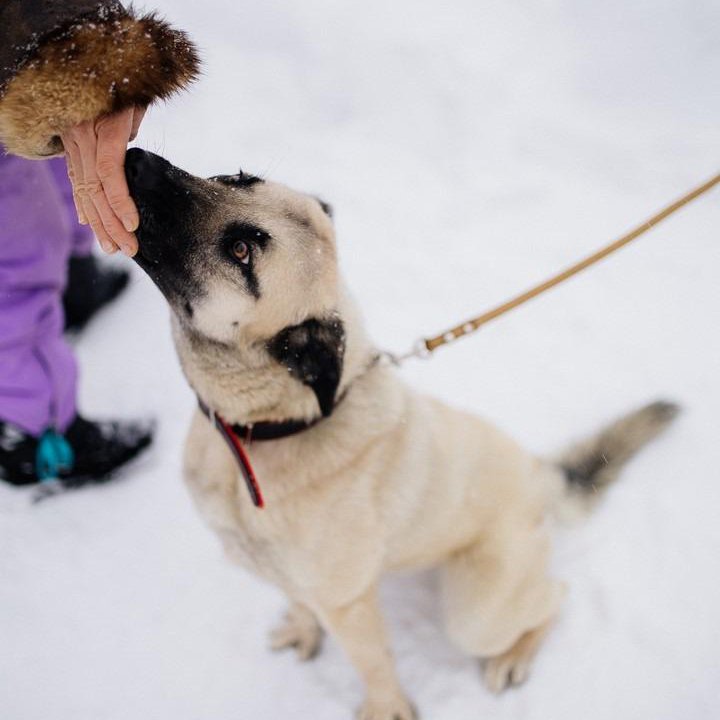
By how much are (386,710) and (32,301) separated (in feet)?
7.97

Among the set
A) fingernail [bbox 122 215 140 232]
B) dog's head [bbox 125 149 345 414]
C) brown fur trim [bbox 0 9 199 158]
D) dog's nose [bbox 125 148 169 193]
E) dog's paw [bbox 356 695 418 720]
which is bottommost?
dog's paw [bbox 356 695 418 720]

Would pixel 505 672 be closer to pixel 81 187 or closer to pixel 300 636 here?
pixel 300 636

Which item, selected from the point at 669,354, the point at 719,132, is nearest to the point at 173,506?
the point at 669,354

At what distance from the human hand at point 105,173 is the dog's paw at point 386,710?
221 centimetres

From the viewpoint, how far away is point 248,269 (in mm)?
1742

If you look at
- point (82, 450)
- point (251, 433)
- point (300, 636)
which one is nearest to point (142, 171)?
point (251, 433)

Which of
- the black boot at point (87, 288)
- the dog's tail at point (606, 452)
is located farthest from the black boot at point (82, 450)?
the dog's tail at point (606, 452)

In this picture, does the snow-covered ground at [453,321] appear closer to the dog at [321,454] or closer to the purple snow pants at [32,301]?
the dog at [321,454]

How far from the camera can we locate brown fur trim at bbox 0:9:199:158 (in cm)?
141

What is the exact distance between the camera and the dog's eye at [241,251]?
1.73 m

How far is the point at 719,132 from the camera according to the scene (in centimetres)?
471

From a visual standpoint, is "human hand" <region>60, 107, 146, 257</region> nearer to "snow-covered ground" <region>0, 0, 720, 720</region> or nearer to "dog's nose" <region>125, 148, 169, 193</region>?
"dog's nose" <region>125, 148, 169, 193</region>

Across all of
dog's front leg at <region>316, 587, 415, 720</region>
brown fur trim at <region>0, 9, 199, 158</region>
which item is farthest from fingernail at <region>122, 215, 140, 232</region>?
dog's front leg at <region>316, 587, 415, 720</region>

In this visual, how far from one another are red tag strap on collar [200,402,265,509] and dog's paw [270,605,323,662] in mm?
1062
